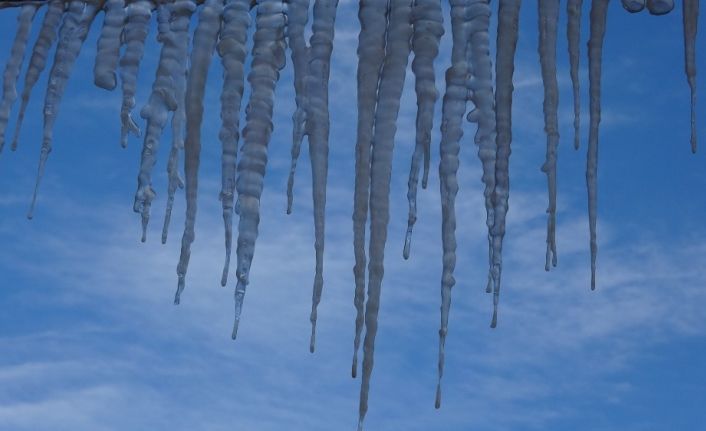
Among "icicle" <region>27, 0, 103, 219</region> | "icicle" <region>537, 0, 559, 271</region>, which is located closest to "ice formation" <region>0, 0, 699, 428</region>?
"icicle" <region>537, 0, 559, 271</region>

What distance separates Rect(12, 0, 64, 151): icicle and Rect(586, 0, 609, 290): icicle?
2.78ft

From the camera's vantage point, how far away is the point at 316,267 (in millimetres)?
1344

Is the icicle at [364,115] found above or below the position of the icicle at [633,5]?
below

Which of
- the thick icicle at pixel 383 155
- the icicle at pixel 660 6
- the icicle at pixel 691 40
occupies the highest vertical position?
the icicle at pixel 660 6

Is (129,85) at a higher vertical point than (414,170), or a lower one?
higher

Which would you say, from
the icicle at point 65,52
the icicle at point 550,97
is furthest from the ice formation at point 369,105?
the icicle at point 65,52

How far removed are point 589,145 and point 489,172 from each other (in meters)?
0.13

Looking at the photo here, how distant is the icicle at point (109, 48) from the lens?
1.67m

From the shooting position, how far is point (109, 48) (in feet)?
5.50

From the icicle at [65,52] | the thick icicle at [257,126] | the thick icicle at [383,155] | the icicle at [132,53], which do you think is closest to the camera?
the thick icicle at [383,155]

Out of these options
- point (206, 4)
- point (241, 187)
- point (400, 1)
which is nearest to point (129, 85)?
point (206, 4)

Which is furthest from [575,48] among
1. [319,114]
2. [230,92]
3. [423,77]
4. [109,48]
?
[109,48]

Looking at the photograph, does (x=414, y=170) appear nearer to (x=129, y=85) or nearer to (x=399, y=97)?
(x=399, y=97)

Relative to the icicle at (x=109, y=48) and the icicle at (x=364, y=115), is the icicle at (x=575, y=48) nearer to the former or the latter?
the icicle at (x=364, y=115)
